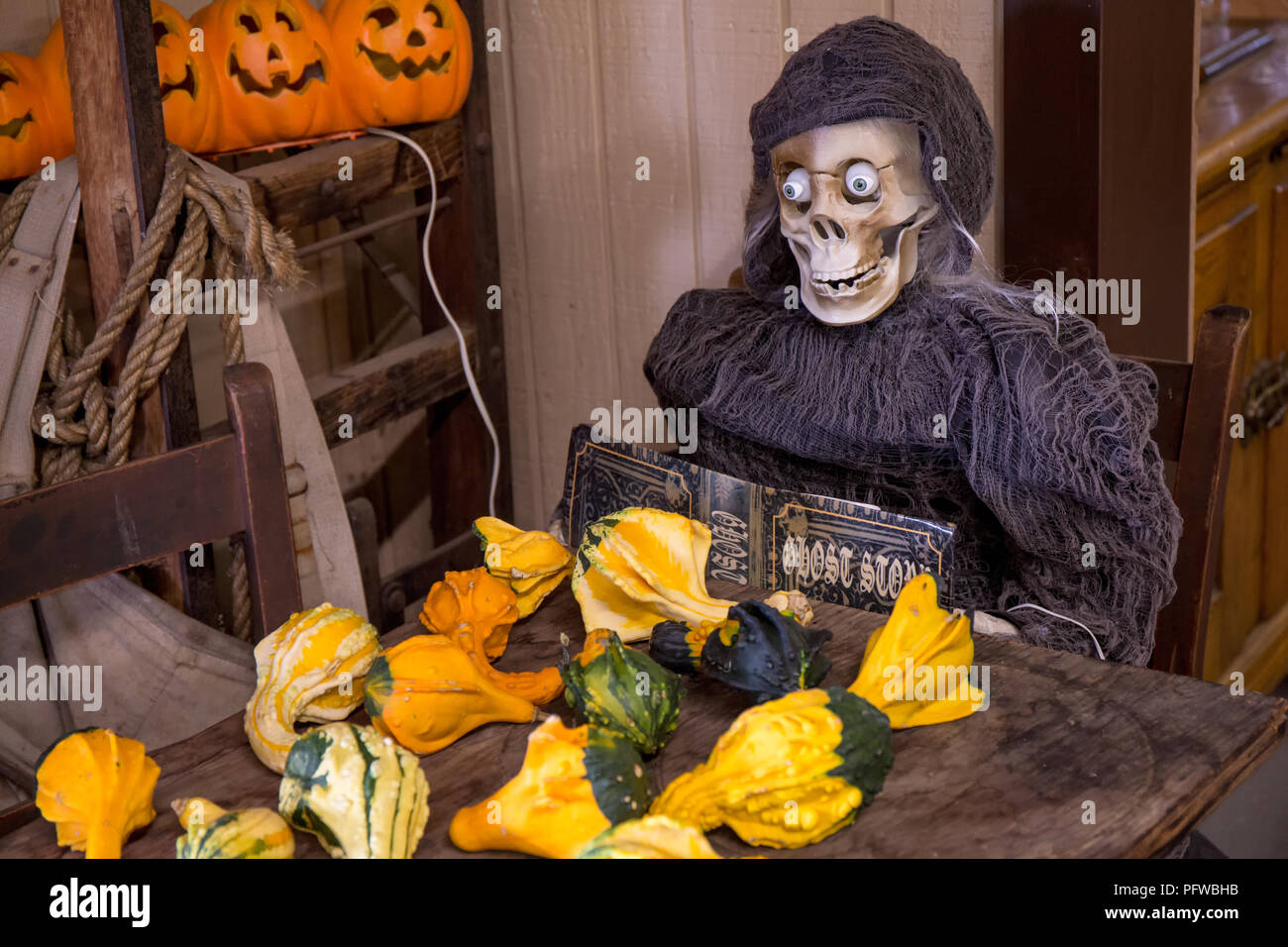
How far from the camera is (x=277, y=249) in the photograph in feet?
4.34

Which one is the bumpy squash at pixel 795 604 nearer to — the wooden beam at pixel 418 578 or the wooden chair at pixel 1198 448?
the wooden chair at pixel 1198 448

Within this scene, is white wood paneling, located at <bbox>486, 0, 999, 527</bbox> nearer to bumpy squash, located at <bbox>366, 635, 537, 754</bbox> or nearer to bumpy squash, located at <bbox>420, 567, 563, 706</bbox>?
bumpy squash, located at <bbox>420, 567, 563, 706</bbox>

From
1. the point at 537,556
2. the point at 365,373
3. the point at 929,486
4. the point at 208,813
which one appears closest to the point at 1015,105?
the point at 929,486

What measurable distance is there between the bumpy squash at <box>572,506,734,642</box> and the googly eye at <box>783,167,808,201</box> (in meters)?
0.35

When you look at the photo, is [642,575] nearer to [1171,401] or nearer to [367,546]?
[1171,401]

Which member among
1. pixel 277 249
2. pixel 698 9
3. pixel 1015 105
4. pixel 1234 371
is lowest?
pixel 1234 371

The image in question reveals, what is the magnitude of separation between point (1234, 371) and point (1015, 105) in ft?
1.19

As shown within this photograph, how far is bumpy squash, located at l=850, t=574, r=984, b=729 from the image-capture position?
0.79m

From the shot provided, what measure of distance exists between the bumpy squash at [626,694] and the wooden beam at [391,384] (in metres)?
0.97

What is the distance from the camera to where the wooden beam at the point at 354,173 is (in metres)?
1.60

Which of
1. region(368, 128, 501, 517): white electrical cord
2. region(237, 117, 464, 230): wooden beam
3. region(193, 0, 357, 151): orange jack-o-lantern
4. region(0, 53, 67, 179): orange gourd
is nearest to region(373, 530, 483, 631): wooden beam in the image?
region(368, 128, 501, 517): white electrical cord

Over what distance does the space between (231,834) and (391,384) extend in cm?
119

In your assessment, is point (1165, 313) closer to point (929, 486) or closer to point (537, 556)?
point (929, 486)
